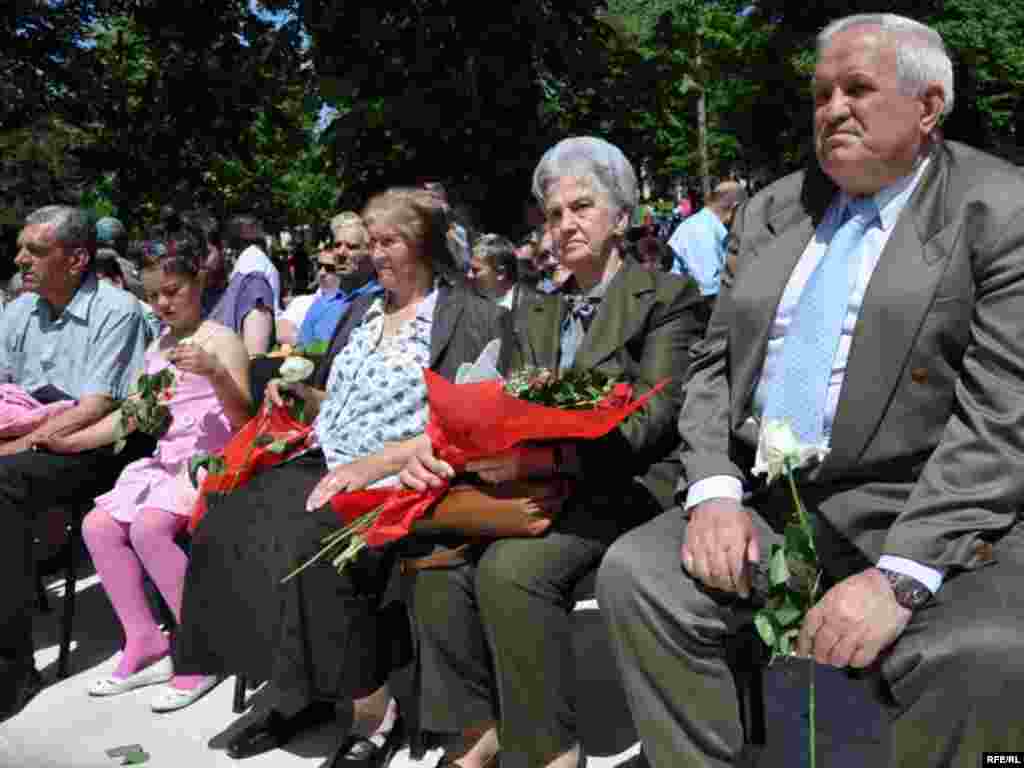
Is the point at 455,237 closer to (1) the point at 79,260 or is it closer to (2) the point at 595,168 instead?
(2) the point at 595,168

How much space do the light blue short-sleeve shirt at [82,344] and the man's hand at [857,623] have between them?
330 centimetres

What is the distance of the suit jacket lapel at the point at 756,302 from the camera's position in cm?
270

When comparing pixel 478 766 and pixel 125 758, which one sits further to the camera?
pixel 125 758

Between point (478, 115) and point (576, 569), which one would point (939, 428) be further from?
point (478, 115)

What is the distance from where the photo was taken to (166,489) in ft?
13.6

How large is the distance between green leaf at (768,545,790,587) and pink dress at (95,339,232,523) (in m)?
2.53

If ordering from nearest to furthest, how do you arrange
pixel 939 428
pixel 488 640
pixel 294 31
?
1. pixel 939 428
2. pixel 488 640
3. pixel 294 31

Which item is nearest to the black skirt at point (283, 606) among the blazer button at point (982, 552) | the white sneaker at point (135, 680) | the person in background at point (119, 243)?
the white sneaker at point (135, 680)

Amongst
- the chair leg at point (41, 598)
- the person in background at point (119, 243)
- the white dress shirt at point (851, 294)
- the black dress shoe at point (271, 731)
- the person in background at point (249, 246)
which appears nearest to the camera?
the white dress shirt at point (851, 294)

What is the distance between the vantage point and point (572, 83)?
21.1 ft

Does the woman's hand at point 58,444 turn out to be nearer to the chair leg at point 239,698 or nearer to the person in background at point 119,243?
the chair leg at point 239,698

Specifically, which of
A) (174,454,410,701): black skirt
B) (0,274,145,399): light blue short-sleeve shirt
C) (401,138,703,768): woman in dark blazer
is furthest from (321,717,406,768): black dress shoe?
(0,274,145,399): light blue short-sleeve shirt

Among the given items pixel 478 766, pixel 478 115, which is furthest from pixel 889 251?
pixel 478 115

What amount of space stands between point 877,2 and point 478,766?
11678 mm
